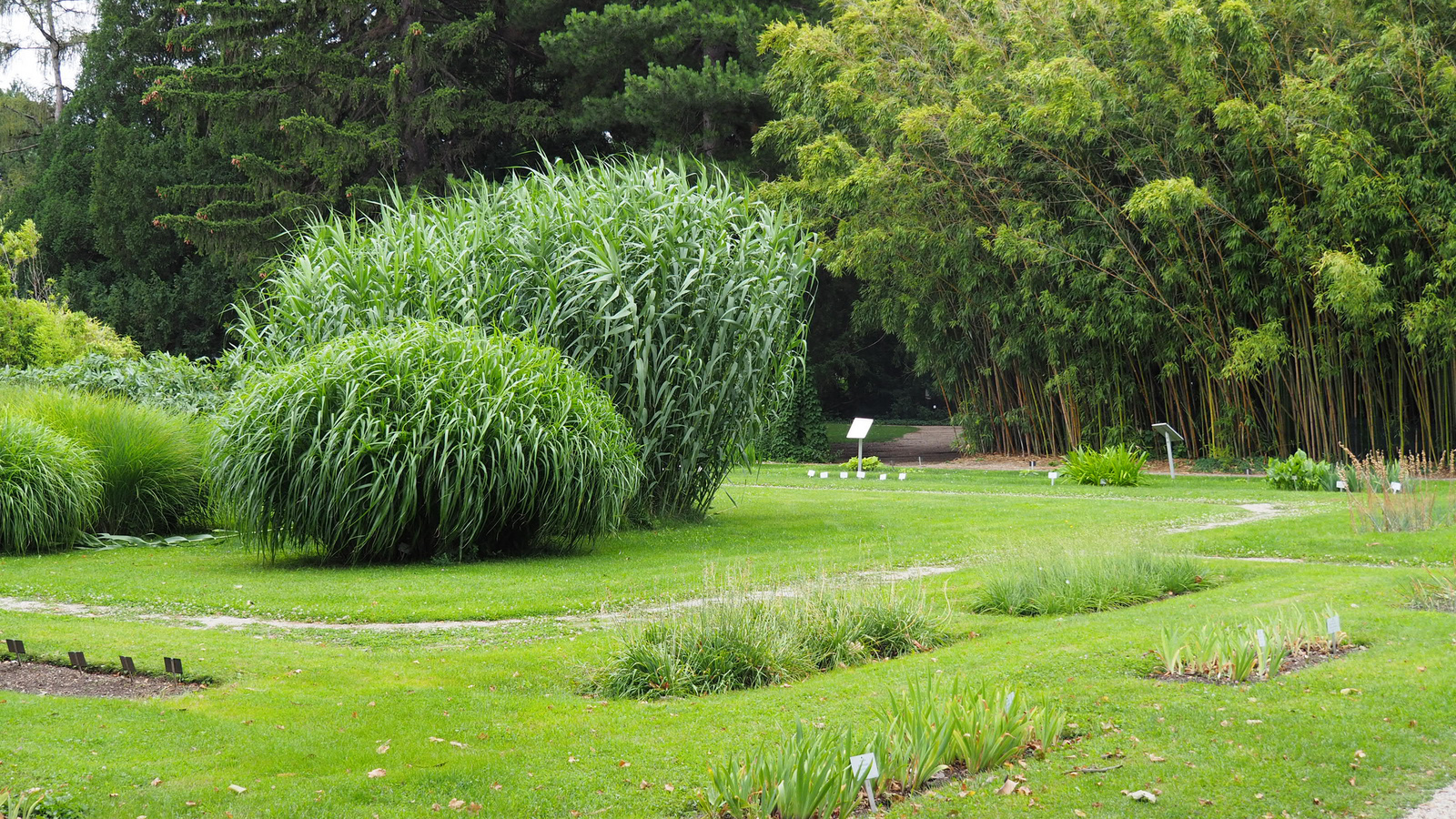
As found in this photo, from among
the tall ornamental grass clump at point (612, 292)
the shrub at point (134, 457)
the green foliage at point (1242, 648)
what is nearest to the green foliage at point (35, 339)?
the shrub at point (134, 457)

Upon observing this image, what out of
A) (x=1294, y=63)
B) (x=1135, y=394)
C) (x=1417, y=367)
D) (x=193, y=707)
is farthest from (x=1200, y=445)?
(x=193, y=707)

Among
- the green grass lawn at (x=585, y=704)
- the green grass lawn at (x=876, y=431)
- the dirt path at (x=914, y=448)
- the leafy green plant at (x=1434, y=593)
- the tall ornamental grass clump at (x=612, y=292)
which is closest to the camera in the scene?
the green grass lawn at (x=585, y=704)

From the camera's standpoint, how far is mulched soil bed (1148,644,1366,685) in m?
5.06

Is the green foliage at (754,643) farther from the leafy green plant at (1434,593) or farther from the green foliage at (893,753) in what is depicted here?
the leafy green plant at (1434,593)

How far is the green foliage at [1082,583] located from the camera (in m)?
7.03

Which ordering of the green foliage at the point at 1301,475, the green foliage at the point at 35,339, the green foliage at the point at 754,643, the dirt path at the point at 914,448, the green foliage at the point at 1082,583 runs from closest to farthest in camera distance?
the green foliage at the point at 754,643
the green foliage at the point at 1082,583
the green foliage at the point at 1301,475
the green foliage at the point at 35,339
the dirt path at the point at 914,448

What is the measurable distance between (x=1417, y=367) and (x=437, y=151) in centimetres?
2036

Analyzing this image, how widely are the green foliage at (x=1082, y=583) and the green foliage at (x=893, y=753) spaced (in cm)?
254

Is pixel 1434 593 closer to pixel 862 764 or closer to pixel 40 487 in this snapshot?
pixel 862 764

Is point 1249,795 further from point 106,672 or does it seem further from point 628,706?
point 106,672

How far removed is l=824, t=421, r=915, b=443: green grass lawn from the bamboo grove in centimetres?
878

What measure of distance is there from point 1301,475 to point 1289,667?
10.5 metres

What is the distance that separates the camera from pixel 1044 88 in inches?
652

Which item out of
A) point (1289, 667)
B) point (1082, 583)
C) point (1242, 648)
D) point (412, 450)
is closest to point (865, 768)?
point (1242, 648)
